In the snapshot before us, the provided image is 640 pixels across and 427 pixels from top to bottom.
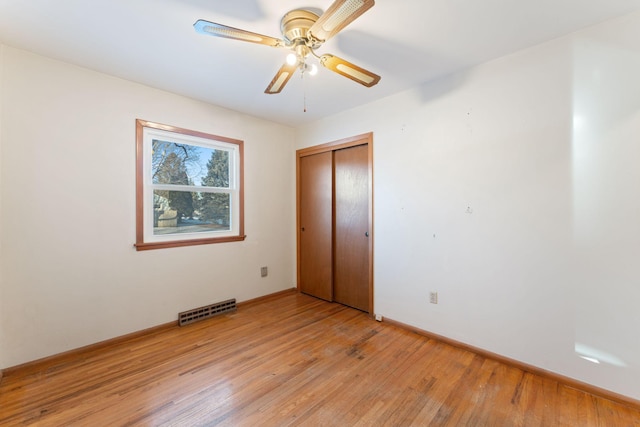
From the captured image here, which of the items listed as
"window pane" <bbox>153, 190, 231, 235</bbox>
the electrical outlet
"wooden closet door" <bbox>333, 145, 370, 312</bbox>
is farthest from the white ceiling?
the electrical outlet

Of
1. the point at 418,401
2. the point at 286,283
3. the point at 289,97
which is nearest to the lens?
the point at 418,401

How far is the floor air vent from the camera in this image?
9.33 ft

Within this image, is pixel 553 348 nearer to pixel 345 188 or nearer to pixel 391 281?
pixel 391 281

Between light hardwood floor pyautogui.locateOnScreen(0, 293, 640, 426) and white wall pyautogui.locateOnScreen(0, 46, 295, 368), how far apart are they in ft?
0.96

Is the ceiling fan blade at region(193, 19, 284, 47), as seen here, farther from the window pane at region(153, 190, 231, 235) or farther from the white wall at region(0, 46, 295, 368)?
the window pane at region(153, 190, 231, 235)

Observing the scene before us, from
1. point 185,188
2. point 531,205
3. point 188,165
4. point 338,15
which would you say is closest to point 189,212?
point 185,188

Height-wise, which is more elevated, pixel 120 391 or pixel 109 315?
pixel 109 315

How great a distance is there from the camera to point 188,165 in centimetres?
299

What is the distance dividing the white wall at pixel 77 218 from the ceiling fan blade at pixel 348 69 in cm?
193

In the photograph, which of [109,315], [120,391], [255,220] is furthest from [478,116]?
[109,315]

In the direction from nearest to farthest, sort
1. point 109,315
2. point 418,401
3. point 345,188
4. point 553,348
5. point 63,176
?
point 418,401
point 553,348
point 63,176
point 109,315
point 345,188

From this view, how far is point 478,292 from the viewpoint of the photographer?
2287 mm

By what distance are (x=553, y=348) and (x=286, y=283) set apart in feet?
9.79

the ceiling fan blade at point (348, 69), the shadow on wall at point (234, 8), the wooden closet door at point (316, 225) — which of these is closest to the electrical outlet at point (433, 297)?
the wooden closet door at point (316, 225)
